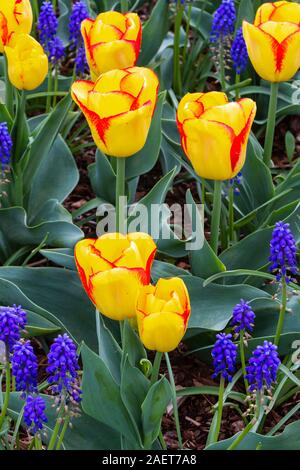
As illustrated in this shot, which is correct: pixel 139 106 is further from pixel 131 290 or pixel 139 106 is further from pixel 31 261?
pixel 31 261

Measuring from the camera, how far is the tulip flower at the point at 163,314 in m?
1.78

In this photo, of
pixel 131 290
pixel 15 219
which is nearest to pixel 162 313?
pixel 131 290

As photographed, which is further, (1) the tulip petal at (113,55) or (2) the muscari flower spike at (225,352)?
(1) the tulip petal at (113,55)

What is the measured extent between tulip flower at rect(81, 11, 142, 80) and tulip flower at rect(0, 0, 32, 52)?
0.69ft

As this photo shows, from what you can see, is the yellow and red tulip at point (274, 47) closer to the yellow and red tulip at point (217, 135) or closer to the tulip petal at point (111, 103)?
the yellow and red tulip at point (217, 135)

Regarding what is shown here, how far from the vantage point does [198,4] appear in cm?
382

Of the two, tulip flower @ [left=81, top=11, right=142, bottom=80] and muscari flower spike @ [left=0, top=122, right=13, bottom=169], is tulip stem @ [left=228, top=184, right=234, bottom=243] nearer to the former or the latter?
tulip flower @ [left=81, top=11, right=142, bottom=80]

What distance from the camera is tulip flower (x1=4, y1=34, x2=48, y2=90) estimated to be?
2.48m

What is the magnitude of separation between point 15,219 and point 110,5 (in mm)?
1218

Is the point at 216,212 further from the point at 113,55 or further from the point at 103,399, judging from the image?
the point at 103,399

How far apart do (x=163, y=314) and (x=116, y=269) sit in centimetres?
13

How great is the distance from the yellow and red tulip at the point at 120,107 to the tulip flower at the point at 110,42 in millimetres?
286

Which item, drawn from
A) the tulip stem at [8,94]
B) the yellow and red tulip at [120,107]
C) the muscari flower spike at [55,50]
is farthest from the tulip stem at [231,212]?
the muscari flower spike at [55,50]

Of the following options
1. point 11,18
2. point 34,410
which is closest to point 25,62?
point 11,18
